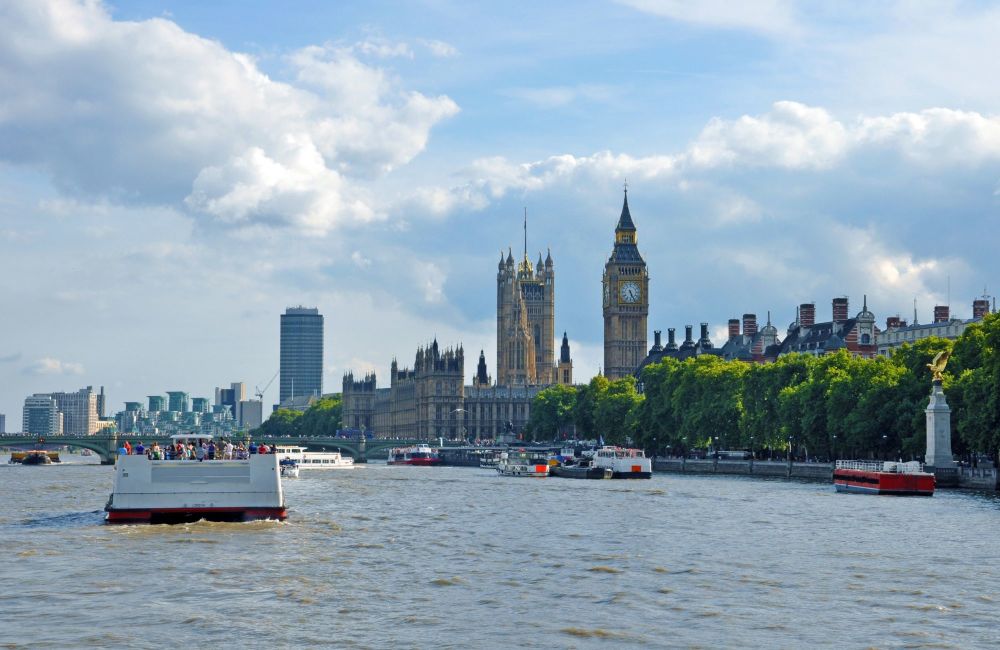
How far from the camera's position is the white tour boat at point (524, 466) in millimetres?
149375

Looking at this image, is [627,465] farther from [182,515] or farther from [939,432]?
[182,515]

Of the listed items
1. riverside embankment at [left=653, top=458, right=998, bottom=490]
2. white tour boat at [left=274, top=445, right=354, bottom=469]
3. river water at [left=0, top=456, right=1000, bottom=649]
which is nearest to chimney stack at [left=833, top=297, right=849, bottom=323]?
riverside embankment at [left=653, top=458, right=998, bottom=490]

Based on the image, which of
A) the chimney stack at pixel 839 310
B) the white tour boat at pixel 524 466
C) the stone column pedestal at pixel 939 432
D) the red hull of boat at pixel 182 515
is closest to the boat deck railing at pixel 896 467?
the stone column pedestal at pixel 939 432

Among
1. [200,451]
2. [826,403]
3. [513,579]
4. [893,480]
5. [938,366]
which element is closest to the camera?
[513,579]

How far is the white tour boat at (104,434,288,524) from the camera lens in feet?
206

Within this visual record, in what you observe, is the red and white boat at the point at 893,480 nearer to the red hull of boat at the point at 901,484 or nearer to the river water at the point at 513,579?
the red hull of boat at the point at 901,484

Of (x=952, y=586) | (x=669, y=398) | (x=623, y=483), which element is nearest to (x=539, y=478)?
(x=623, y=483)

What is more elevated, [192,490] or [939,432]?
[939,432]

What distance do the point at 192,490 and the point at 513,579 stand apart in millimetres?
18781

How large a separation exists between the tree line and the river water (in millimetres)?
24941

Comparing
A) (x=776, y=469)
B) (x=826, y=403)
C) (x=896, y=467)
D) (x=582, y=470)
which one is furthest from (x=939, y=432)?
(x=582, y=470)

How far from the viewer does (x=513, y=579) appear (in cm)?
4822

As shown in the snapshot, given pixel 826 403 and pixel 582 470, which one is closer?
pixel 826 403

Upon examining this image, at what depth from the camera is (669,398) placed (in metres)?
171
